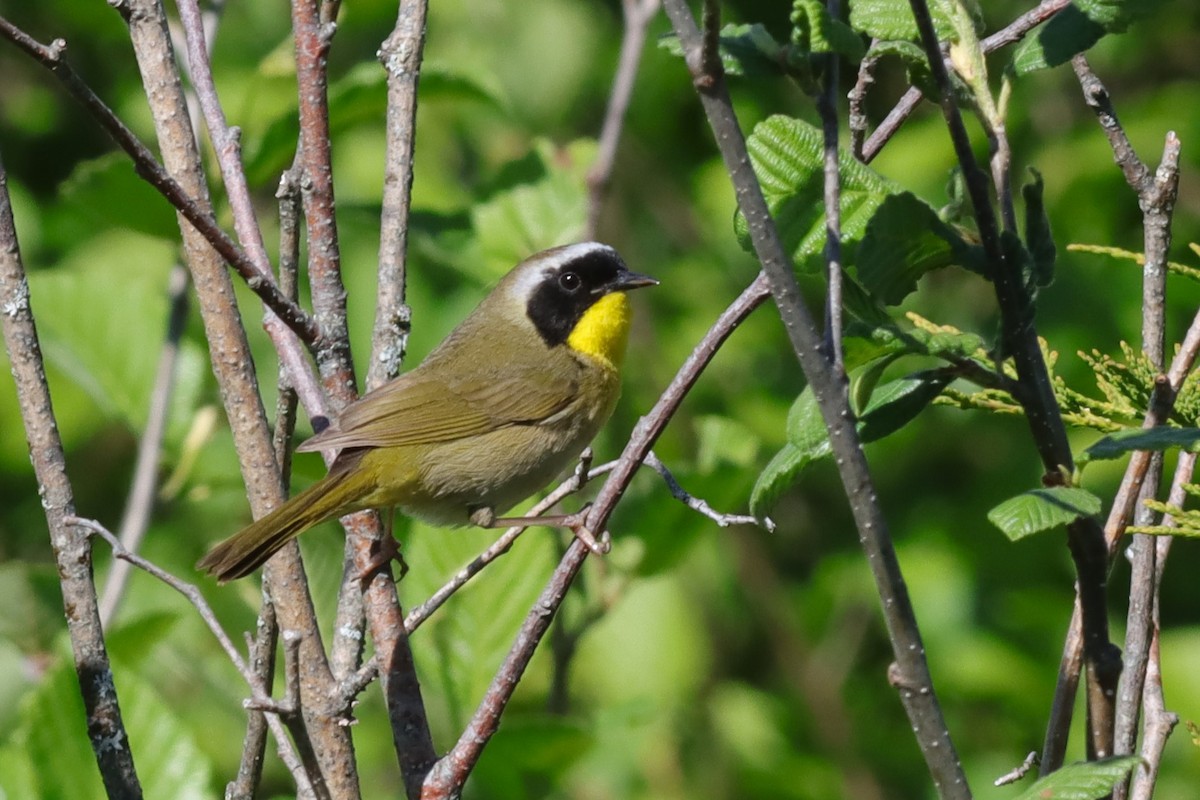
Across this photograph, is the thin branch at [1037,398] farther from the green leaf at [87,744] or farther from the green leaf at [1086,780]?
the green leaf at [87,744]

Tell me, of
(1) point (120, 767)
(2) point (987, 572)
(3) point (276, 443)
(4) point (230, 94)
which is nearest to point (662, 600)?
(2) point (987, 572)

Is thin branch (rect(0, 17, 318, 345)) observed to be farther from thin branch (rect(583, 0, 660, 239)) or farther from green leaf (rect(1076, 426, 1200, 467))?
thin branch (rect(583, 0, 660, 239))

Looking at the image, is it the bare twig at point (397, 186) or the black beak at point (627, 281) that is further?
the black beak at point (627, 281)

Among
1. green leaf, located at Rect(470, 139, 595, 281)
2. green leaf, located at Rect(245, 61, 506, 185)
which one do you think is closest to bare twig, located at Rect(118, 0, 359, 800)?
green leaf, located at Rect(245, 61, 506, 185)

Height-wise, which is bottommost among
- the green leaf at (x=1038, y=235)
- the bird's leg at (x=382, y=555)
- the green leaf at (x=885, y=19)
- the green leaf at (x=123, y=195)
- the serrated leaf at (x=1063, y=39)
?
the bird's leg at (x=382, y=555)

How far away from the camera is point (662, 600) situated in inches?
185

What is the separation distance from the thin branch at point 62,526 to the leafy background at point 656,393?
5.02ft

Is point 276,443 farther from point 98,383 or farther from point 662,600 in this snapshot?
point 662,600

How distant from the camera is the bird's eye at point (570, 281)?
11.6 feet

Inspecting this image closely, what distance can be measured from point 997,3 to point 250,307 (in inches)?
113

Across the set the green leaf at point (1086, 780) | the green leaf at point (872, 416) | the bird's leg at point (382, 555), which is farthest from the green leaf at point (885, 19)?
the bird's leg at point (382, 555)

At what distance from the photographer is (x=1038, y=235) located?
4.03 ft

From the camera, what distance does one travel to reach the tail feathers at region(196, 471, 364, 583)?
2.04 metres

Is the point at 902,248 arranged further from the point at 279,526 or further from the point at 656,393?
the point at 656,393
